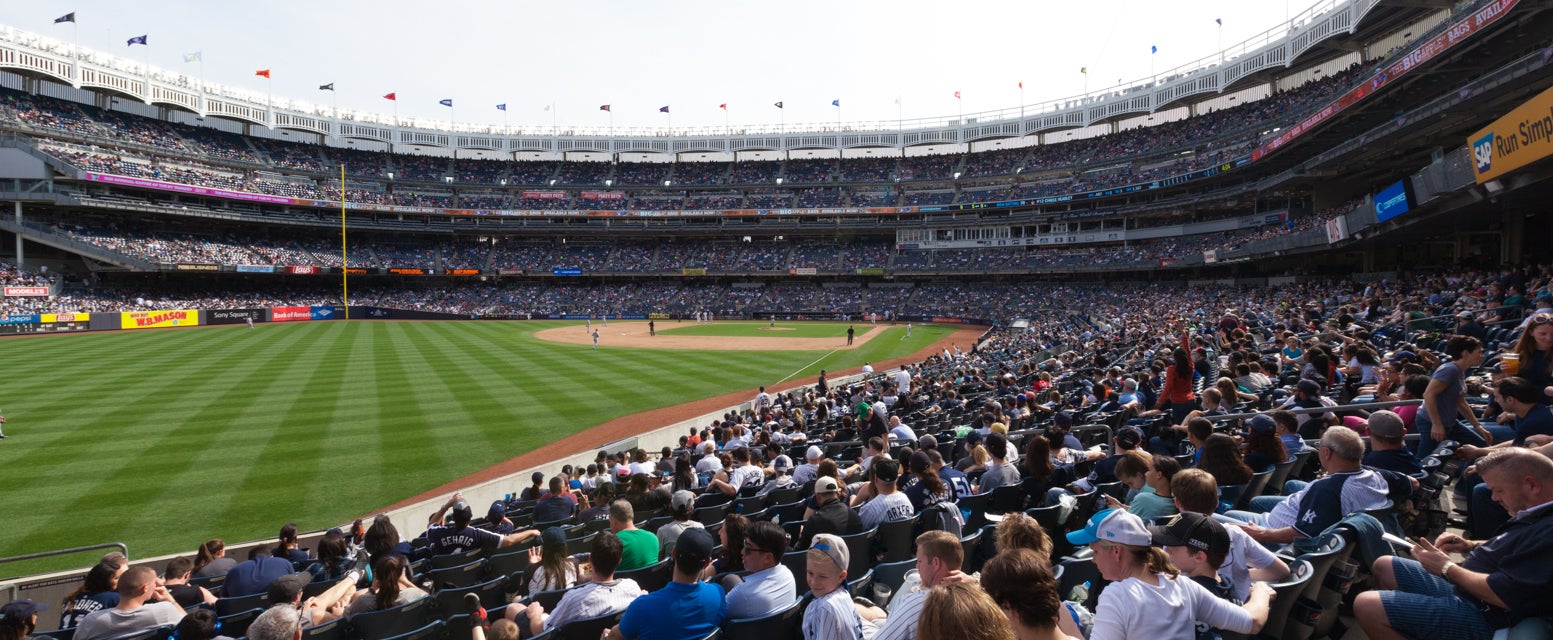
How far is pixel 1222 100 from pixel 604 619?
71.5 meters

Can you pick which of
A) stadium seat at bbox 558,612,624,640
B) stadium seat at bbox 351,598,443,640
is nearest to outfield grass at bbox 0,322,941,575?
stadium seat at bbox 351,598,443,640

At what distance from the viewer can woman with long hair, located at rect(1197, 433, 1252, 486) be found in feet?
18.8

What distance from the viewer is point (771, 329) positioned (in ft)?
188

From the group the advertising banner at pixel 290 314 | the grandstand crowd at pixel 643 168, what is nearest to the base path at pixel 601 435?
the grandstand crowd at pixel 643 168

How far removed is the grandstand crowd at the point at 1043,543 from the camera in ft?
11.5

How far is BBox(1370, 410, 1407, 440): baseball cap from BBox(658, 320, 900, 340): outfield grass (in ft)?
147

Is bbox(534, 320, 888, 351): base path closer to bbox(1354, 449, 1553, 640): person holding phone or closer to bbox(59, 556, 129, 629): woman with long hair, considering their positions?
bbox(59, 556, 129, 629): woman with long hair

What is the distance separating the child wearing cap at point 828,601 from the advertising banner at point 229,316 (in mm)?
68186

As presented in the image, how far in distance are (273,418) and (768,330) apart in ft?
125

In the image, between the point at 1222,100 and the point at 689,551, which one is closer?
the point at 689,551

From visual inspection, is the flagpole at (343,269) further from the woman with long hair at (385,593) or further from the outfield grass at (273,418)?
the woman with long hair at (385,593)

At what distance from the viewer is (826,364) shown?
36.0m

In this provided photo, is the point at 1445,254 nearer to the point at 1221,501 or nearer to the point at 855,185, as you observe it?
the point at 1221,501

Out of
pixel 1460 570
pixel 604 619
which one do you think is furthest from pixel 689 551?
pixel 1460 570
